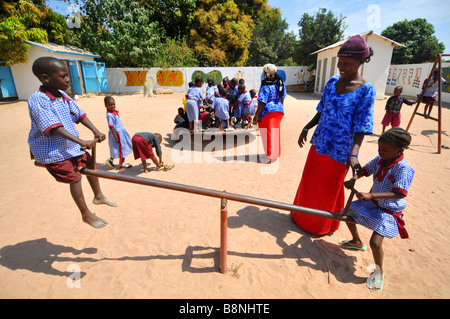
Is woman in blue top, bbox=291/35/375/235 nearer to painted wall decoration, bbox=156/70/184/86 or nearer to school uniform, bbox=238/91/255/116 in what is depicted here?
school uniform, bbox=238/91/255/116

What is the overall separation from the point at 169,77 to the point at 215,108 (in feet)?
42.5

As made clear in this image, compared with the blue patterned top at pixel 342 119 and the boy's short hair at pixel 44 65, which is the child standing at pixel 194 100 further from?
the boy's short hair at pixel 44 65

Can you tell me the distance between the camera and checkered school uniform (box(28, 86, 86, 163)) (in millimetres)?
2152

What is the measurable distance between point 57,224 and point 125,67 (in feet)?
57.4

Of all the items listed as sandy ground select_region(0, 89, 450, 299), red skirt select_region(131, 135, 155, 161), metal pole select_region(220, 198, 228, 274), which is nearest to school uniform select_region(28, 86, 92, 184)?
sandy ground select_region(0, 89, 450, 299)

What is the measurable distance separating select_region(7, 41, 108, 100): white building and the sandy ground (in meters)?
11.7

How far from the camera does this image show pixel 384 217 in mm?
2268

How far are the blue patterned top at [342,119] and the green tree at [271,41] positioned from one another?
25236mm

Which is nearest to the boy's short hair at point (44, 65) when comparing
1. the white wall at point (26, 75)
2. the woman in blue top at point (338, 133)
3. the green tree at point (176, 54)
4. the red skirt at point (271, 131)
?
the woman in blue top at point (338, 133)

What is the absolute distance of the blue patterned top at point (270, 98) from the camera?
482 cm

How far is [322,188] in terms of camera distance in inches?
109

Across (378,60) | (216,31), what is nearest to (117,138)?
(378,60)

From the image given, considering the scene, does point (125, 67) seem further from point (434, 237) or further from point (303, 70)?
point (434, 237)
